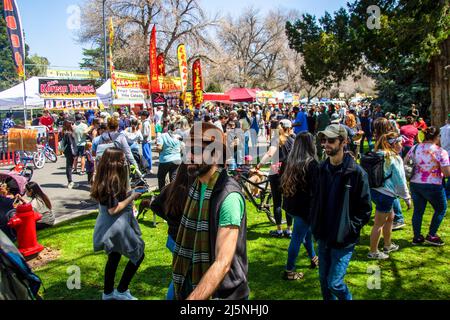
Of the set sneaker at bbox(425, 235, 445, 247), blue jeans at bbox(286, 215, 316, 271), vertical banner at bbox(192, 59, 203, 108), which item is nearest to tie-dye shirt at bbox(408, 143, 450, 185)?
sneaker at bbox(425, 235, 445, 247)

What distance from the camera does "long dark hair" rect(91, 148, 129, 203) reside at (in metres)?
3.95

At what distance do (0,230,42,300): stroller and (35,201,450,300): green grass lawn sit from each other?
8.10ft

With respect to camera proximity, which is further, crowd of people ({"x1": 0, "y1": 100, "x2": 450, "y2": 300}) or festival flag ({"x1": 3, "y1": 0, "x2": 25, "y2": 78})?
festival flag ({"x1": 3, "y1": 0, "x2": 25, "y2": 78})

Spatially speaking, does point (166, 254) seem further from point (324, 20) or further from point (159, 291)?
point (324, 20)

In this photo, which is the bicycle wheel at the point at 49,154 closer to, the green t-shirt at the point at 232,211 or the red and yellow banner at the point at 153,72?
the red and yellow banner at the point at 153,72

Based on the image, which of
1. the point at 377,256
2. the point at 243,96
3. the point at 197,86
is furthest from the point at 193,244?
the point at 243,96

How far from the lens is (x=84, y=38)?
3772 cm

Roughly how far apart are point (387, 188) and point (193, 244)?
3510 millimetres

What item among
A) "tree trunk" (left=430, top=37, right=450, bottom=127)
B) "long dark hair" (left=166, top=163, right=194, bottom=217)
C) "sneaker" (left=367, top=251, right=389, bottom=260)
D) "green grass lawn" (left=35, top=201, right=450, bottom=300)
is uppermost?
"tree trunk" (left=430, top=37, right=450, bottom=127)

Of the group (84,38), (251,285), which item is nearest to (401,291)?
(251,285)

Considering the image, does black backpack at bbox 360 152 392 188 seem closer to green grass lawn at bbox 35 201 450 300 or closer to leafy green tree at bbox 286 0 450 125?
green grass lawn at bbox 35 201 450 300

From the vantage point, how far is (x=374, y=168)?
5172mm

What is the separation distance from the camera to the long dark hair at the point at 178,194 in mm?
3283

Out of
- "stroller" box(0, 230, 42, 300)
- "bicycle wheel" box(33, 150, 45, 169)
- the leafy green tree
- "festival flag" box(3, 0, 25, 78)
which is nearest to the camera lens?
"stroller" box(0, 230, 42, 300)
